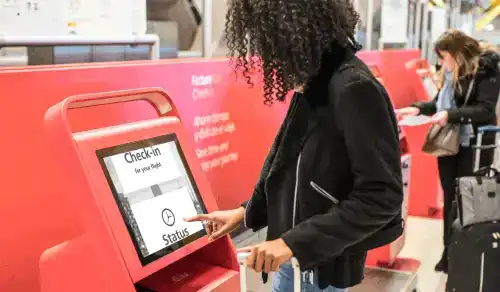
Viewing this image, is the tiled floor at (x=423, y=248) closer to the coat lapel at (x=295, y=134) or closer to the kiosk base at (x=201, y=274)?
the kiosk base at (x=201, y=274)

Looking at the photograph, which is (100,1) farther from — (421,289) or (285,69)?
(421,289)

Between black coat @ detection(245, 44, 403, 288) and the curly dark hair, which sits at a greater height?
Answer: the curly dark hair

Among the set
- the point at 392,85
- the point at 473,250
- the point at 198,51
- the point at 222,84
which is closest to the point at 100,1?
the point at 222,84

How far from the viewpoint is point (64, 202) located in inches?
70.6

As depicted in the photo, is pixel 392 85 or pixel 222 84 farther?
pixel 392 85

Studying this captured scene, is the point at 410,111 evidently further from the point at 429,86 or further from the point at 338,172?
the point at 338,172

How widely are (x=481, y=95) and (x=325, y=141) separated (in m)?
2.66

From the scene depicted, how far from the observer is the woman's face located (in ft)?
12.2

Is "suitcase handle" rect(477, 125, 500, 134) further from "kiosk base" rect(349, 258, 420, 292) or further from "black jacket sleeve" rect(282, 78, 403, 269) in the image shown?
Answer: "black jacket sleeve" rect(282, 78, 403, 269)

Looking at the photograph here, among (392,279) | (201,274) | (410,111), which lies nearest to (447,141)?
(410,111)

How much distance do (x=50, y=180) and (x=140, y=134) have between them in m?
0.31

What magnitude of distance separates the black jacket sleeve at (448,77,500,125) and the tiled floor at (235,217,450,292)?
1062 millimetres

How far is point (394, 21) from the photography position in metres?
6.42

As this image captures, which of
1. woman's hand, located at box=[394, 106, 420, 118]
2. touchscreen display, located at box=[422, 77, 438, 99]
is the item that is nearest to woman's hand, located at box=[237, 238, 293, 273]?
woman's hand, located at box=[394, 106, 420, 118]
